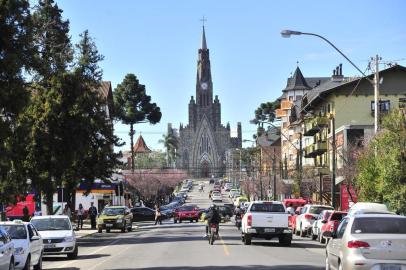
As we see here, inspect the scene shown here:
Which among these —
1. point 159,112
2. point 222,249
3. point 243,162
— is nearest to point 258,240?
point 222,249

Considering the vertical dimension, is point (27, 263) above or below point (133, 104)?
below

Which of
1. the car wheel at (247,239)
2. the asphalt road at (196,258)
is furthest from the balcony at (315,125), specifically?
the asphalt road at (196,258)

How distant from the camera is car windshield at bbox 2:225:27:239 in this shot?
2088cm

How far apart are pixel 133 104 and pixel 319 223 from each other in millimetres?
66043

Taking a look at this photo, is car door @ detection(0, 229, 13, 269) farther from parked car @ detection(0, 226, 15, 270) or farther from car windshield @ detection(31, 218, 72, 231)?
car windshield @ detection(31, 218, 72, 231)

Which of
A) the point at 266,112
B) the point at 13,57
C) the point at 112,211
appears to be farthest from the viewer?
the point at 266,112

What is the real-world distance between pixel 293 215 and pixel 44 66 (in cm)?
2625

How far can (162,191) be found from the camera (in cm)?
13750

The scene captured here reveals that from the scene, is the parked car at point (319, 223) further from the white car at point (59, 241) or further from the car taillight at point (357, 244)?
the car taillight at point (357, 244)

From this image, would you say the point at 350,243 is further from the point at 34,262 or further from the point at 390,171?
the point at 390,171

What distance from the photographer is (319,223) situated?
36.4 metres

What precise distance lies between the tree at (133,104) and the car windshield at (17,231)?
77230 millimetres

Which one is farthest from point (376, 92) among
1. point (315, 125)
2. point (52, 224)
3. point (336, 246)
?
point (315, 125)

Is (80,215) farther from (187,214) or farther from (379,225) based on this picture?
(379,225)
